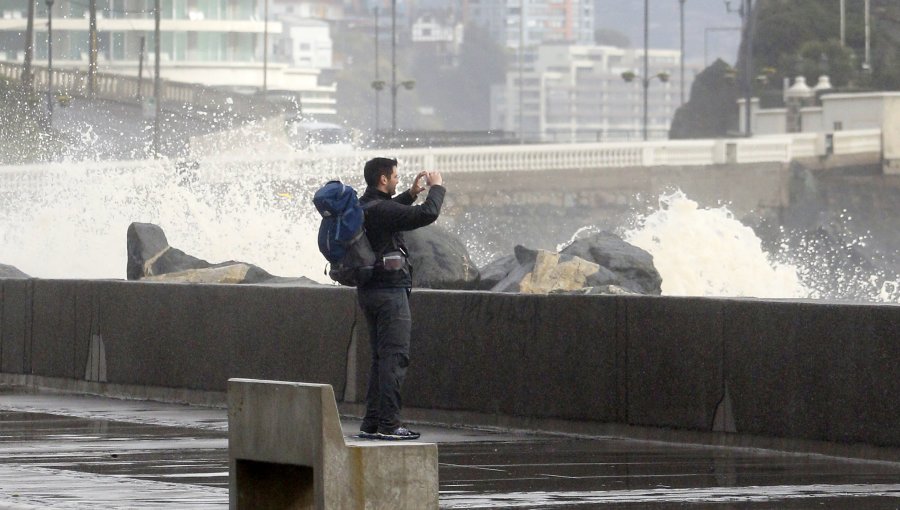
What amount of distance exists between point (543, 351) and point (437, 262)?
7.69 metres

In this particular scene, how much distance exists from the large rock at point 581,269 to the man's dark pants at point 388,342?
371 inches

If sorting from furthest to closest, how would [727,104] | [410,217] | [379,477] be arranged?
[727,104]
[410,217]
[379,477]

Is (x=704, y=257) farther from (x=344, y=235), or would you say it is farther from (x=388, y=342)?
(x=344, y=235)

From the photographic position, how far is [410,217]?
34.3ft

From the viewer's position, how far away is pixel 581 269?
2347 cm

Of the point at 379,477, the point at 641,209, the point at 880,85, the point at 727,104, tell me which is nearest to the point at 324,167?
the point at 641,209

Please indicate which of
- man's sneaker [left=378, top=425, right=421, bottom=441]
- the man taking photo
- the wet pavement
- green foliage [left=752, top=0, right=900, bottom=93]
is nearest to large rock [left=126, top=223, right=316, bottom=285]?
the wet pavement

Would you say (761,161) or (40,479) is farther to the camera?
(761,161)

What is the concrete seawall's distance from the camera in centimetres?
1042

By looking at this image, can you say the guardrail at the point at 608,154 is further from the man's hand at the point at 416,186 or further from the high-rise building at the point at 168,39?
the man's hand at the point at 416,186

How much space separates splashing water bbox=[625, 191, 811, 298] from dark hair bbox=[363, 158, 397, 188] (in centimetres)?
2956

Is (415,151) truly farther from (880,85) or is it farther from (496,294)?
(496,294)

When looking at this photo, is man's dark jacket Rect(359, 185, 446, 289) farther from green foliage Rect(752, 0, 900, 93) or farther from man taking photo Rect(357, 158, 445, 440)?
green foliage Rect(752, 0, 900, 93)

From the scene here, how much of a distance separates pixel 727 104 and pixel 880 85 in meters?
15.7
